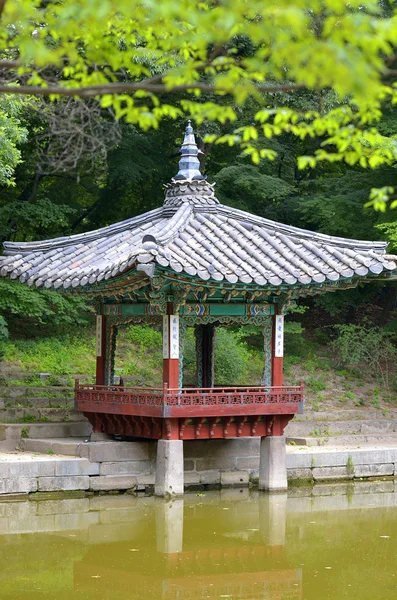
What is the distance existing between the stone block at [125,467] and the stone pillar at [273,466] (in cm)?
210

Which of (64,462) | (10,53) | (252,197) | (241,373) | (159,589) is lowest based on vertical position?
(159,589)

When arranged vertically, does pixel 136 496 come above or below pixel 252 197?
below

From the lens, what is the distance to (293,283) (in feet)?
57.8

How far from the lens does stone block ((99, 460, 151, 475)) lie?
707 inches

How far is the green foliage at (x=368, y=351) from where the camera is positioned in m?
27.3

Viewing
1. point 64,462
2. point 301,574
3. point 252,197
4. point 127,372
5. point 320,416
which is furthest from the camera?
point 252,197

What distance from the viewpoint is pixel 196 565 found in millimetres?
13273

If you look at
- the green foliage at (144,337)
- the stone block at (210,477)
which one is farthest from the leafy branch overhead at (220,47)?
the green foliage at (144,337)

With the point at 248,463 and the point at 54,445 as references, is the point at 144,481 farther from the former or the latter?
the point at 248,463

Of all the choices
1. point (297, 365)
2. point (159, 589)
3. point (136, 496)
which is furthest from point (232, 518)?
point (297, 365)

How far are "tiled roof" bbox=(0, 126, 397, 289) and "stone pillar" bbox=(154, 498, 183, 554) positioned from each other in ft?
12.3

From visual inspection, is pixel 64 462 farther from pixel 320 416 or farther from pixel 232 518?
pixel 320 416

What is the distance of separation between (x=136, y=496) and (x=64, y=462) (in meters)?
1.39

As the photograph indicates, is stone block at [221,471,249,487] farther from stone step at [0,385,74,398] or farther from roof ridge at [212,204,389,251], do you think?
stone step at [0,385,74,398]
